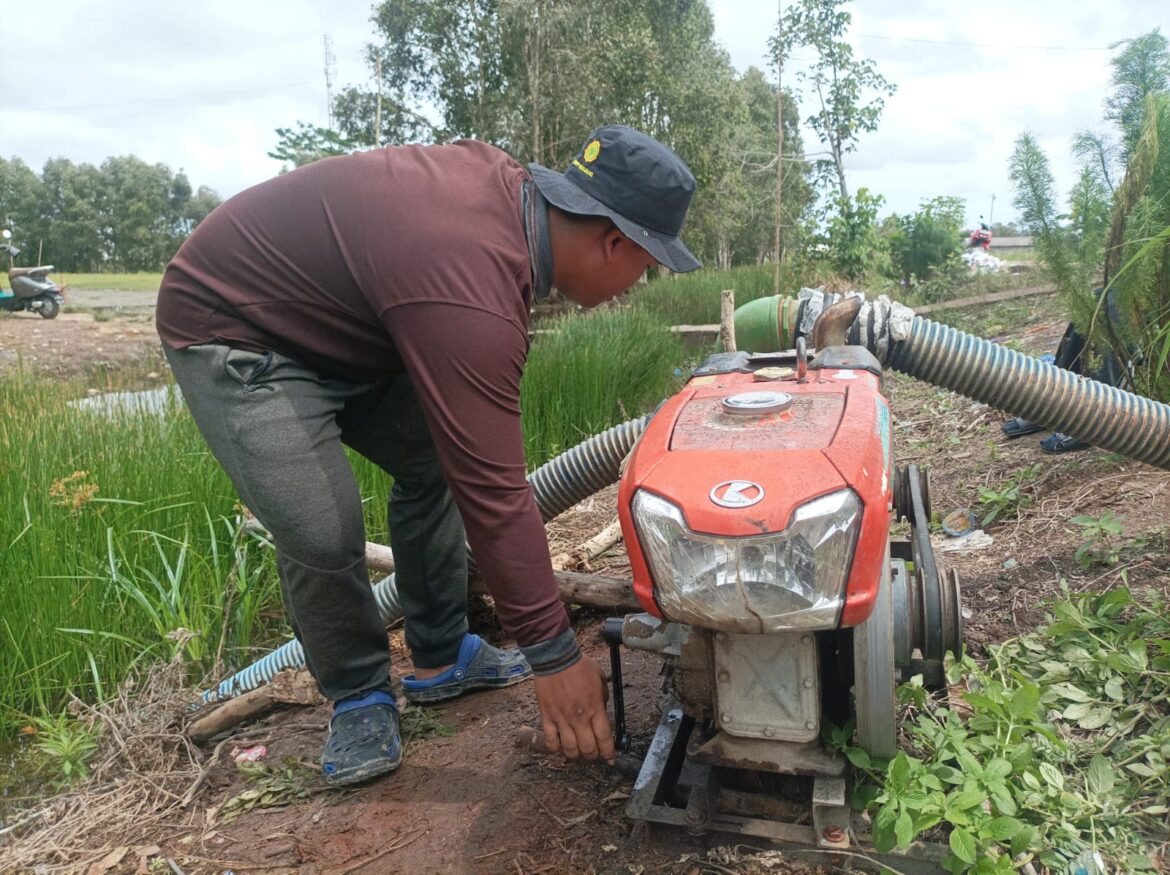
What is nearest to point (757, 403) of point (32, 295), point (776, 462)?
point (776, 462)

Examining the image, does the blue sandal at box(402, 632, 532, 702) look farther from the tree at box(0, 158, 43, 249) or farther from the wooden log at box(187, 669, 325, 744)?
the tree at box(0, 158, 43, 249)

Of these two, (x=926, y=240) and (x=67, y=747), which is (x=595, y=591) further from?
(x=926, y=240)

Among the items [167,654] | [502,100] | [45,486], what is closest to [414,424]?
[167,654]

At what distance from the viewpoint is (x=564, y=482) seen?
2.41 m

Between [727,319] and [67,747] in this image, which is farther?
[727,319]

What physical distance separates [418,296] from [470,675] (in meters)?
1.22

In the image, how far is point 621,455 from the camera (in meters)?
2.32

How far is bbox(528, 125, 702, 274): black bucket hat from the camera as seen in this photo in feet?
5.16

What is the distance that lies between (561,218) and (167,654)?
6.37ft

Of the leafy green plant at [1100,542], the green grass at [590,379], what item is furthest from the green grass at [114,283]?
the leafy green plant at [1100,542]

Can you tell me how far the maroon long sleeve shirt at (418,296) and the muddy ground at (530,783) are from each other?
468mm

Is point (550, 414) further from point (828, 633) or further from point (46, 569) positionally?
point (828, 633)

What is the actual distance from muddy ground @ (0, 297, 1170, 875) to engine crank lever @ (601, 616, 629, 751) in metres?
0.07

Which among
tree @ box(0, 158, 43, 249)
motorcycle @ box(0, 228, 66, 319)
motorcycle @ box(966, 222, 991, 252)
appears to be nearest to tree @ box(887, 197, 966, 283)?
motorcycle @ box(966, 222, 991, 252)
